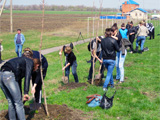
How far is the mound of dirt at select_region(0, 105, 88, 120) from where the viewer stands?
599 centimetres

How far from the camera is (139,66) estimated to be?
1250 centimetres

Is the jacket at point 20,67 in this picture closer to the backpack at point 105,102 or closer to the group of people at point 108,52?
the backpack at point 105,102

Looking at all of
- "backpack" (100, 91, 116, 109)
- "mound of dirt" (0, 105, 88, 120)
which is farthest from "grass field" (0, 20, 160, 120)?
"mound of dirt" (0, 105, 88, 120)

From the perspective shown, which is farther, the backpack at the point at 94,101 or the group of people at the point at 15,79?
the backpack at the point at 94,101

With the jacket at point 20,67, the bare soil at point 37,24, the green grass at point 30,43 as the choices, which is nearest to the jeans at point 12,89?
the jacket at point 20,67

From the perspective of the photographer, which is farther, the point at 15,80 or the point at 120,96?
the point at 120,96

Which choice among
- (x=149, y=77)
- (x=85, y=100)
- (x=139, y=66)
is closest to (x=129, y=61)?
(x=139, y=66)

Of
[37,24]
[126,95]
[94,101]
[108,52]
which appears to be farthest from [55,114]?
[37,24]

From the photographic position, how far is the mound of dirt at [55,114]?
19.6ft

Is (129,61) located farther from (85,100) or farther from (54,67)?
(85,100)

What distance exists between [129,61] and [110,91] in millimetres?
6088

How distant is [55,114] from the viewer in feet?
20.1

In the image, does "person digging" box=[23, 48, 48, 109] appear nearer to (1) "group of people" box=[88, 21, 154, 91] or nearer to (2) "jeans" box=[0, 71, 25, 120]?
(2) "jeans" box=[0, 71, 25, 120]

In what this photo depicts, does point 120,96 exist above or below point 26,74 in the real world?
below
